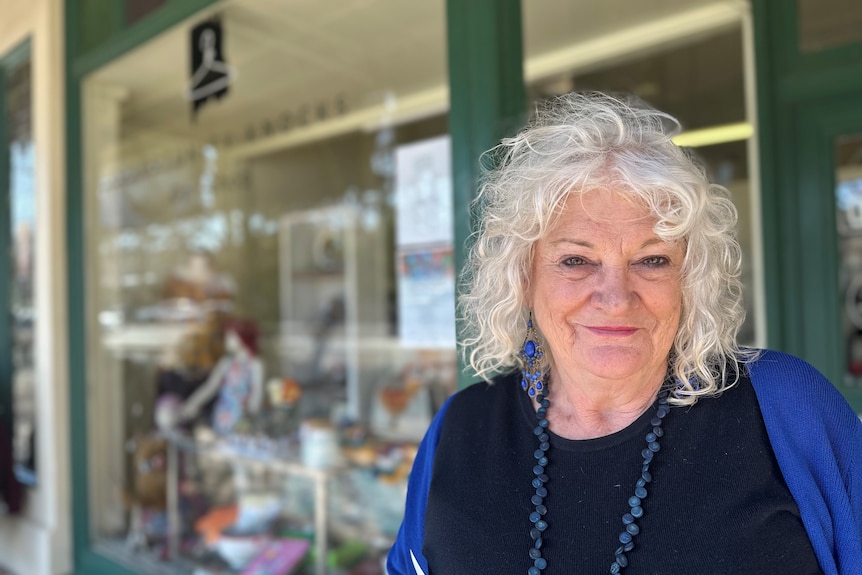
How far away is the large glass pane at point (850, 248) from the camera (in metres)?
2.03

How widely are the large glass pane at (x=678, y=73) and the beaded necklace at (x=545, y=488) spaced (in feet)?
4.93

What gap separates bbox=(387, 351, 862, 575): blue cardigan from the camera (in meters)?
0.87

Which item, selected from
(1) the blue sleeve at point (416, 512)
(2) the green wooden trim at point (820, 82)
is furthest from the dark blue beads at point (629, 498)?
(2) the green wooden trim at point (820, 82)

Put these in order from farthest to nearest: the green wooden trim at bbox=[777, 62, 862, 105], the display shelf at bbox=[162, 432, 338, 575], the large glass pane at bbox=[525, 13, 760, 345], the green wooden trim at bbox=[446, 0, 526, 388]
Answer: the large glass pane at bbox=[525, 13, 760, 345], the display shelf at bbox=[162, 432, 338, 575], the green wooden trim at bbox=[777, 62, 862, 105], the green wooden trim at bbox=[446, 0, 526, 388]

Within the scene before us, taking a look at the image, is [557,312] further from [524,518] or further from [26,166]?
[26,166]

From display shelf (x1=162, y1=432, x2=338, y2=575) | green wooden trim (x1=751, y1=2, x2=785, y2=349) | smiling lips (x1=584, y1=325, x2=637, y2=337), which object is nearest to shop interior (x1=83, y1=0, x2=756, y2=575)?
display shelf (x1=162, y1=432, x2=338, y2=575)

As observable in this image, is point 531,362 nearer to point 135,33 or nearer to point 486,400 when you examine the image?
point 486,400

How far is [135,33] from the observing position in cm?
281

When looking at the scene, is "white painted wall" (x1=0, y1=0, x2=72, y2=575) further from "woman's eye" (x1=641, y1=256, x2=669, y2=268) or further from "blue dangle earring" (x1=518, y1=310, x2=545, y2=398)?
"woman's eye" (x1=641, y1=256, x2=669, y2=268)

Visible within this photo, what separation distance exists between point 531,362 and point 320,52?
2.99 metres

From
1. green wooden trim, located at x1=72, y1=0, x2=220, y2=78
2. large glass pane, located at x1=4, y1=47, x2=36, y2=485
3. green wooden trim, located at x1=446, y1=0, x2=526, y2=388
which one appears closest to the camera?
green wooden trim, located at x1=446, y1=0, x2=526, y2=388

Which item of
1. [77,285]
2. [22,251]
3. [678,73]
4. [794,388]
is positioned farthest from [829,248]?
[22,251]

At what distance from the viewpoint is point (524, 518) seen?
980 millimetres

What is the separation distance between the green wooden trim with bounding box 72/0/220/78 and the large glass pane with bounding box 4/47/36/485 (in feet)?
1.60
